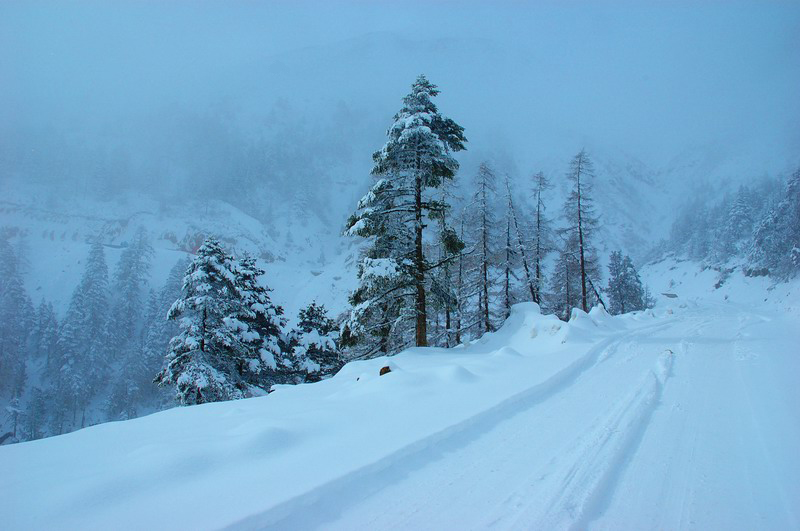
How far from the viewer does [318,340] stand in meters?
18.9

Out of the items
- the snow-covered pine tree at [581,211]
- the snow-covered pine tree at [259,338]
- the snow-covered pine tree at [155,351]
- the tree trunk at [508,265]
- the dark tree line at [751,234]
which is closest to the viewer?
the snow-covered pine tree at [259,338]

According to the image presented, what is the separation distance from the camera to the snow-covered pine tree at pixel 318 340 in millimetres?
18844

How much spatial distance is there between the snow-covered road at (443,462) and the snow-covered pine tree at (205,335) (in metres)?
9.96

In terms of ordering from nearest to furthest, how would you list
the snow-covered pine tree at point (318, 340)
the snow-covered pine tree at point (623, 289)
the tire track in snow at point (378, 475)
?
1. the tire track in snow at point (378, 475)
2. the snow-covered pine tree at point (318, 340)
3. the snow-covered pine tree at point (623, 289)

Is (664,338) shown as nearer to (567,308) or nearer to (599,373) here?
(599,373)

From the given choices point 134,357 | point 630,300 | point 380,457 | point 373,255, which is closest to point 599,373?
point 380,457

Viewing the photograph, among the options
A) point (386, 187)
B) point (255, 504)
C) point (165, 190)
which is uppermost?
point (165, 190)

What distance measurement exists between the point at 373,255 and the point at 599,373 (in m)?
8.00

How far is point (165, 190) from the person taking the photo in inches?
4537

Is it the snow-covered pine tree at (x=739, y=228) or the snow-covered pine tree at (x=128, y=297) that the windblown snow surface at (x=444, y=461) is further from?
the snow-covered pine tree at (x=739, y=228)

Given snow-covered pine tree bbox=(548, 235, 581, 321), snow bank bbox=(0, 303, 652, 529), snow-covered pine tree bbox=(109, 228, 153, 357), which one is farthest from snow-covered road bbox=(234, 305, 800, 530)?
snow-covered pine tree bbox=(109, 228, 153, 357)

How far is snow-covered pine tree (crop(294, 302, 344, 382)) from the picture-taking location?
1884 centimetres

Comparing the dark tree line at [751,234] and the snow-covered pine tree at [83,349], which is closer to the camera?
the dark tree line at [751,234]

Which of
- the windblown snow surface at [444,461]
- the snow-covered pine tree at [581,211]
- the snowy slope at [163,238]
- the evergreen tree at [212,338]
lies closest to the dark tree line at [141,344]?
the evergreen tree at [212,338]
